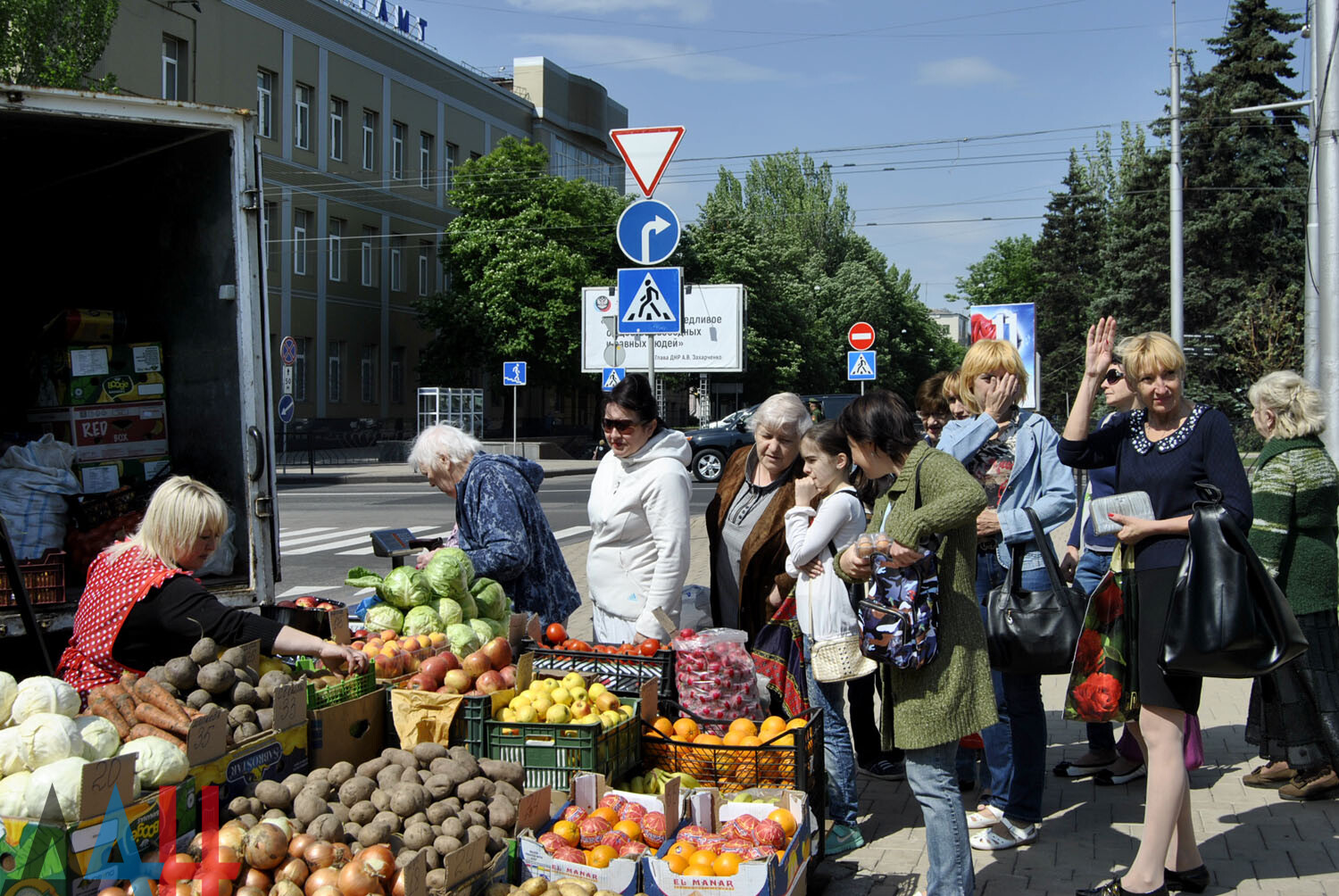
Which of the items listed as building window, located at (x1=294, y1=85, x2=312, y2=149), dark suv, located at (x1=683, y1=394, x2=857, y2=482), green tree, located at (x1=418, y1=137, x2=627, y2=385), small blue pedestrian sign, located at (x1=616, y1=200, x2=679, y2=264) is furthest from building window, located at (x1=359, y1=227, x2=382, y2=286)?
small blue pedestrian sign, located at (x1=616, y1=200, x2=679, y2=264)

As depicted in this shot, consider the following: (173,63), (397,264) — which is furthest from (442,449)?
(397,264)

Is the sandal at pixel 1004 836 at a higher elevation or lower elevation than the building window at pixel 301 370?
lower

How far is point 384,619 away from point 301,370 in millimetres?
34405

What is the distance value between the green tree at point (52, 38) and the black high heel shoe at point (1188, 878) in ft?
60.0

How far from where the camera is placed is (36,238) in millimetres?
6766

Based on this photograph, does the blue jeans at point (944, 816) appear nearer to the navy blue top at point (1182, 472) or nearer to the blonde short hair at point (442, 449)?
the navy blue top at point (1182, 472)

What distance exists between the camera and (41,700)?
327cm

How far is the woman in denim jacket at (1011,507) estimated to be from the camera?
4605mm

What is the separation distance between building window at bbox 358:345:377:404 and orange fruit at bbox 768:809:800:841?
3836 centimetres

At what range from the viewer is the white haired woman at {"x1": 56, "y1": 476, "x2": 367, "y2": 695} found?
3867 mm

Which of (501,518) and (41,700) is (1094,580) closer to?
(501,518)

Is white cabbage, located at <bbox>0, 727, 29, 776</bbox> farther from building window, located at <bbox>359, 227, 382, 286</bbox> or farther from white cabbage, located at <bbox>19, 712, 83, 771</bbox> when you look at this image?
building window, located at <bbox>359, 227, 382, 286</bbox>

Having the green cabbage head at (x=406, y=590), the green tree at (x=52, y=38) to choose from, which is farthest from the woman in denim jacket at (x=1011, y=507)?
the green tree at (x=52, y=38)

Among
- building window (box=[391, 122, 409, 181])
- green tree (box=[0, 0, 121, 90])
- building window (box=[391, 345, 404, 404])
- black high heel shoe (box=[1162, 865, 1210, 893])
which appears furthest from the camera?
building window (box=[391, 345, 404, 404])
